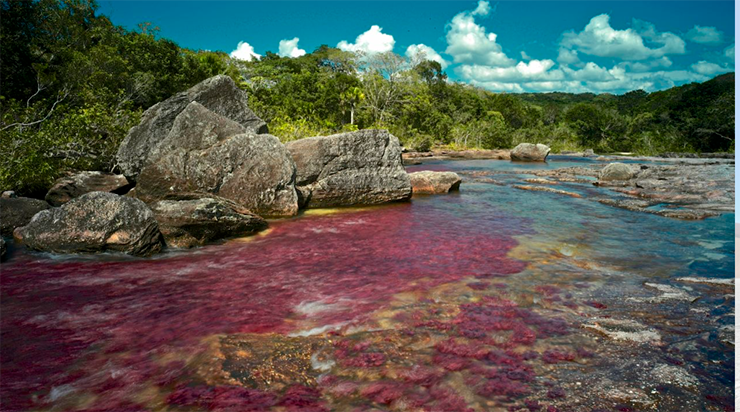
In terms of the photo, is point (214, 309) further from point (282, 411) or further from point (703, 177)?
point (703, 177)

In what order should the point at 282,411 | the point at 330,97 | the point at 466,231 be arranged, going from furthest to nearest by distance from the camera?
1. the point at 330,97
2. the point at 466,231
3. the point at 282,411

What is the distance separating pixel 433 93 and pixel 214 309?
7003 cm

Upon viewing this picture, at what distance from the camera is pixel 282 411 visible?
286cm

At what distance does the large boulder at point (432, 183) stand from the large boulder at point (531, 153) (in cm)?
2535

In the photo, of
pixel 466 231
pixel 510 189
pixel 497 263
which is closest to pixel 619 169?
pixel 510 189

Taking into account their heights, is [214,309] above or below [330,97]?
below

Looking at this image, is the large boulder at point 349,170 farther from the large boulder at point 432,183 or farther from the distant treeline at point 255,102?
the distant treeline at point 255,102

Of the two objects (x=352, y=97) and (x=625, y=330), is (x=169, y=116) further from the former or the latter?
(x=352, y=97)

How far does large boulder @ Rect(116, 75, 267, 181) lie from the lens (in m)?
11.8

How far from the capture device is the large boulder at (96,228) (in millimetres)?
6828

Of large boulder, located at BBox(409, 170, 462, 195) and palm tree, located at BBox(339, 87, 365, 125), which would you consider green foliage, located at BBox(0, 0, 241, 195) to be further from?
palm tree, located at BBox(339, 87, 365, 125)

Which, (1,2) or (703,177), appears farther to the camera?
(703,177)

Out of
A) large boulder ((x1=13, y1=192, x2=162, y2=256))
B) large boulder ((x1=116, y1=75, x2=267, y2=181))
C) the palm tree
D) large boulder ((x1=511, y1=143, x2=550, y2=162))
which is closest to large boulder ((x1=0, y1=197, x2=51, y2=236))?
large boulder ((x1=13, y1=192, x2=162, y2=256))

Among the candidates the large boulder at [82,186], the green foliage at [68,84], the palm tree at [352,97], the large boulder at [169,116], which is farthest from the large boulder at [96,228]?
the palm tree at [352,97]
